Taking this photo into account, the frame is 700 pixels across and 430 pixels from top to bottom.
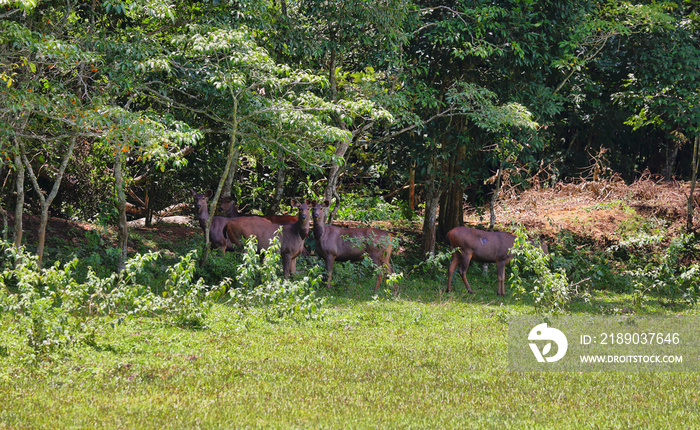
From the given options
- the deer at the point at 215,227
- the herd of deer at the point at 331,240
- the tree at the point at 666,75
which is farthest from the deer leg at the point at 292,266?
the tree at the point at 666,75

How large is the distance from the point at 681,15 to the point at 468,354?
1502 centimetres

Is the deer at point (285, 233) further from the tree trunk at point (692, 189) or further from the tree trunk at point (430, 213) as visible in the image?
the tree trunk at point (692, 189)

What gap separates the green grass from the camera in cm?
611

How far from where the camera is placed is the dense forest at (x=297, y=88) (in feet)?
36.8

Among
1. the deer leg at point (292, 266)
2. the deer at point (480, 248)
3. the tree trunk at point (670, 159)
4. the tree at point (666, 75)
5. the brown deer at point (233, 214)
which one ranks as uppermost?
the tree at point (666, 75)

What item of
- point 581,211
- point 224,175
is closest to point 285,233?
point 224,175

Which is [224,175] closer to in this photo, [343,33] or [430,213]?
[343,33]

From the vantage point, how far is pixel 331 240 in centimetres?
1405

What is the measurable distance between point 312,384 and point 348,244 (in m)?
7.12

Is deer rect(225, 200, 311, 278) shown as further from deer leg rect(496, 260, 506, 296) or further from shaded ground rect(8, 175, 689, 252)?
shaded ground rect(8, 175, 689, 252)

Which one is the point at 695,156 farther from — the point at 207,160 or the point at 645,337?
the point at 207,160

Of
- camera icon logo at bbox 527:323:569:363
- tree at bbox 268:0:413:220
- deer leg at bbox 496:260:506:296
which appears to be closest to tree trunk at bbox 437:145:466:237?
deer leg at bbox 496:260:506:296

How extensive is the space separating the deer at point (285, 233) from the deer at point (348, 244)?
43 centimetres

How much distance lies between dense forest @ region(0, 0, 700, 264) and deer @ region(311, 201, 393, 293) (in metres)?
1.36
